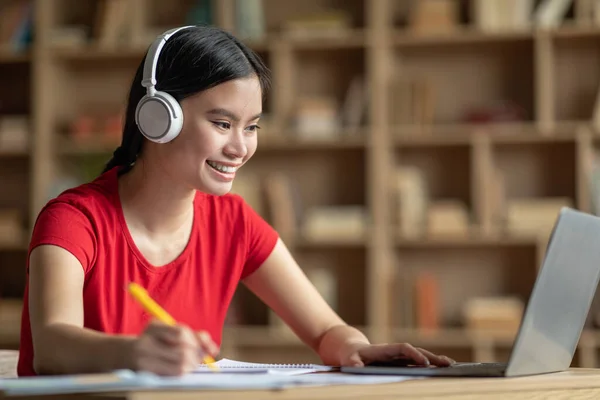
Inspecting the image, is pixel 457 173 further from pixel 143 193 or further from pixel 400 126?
pixel 143 193

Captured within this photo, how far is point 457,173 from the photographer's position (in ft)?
13.0

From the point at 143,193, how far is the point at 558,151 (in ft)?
9.02

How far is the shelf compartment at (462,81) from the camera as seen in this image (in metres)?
3.81

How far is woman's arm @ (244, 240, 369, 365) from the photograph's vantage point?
1.55m

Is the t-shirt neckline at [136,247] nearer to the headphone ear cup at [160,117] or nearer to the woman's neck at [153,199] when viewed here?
the woman's neck at [153,199]

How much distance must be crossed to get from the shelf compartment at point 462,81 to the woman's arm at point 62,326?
2.70 m

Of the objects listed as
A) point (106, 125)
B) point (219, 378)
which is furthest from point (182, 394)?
point (106, 125)

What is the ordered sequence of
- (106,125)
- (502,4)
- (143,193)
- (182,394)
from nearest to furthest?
(182,394), (143,193), (502,4), (106,125)

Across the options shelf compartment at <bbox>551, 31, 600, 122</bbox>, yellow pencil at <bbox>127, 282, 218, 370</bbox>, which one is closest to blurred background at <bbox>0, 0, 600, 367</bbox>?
shelf compartment at <bbox>551, 31, 600, 122</bbox>

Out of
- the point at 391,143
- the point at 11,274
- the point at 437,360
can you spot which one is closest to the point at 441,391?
the point at 437,360

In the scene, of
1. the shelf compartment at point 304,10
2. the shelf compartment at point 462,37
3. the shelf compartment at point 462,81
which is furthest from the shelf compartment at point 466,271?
the shelf compartment at point 304,10

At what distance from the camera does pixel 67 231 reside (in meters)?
1.30

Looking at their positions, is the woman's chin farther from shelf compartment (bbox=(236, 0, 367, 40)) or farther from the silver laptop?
shelf compartment (bbox=(236, 0, 367, 40))

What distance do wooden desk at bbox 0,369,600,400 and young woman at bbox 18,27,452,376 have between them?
199 millimetres
